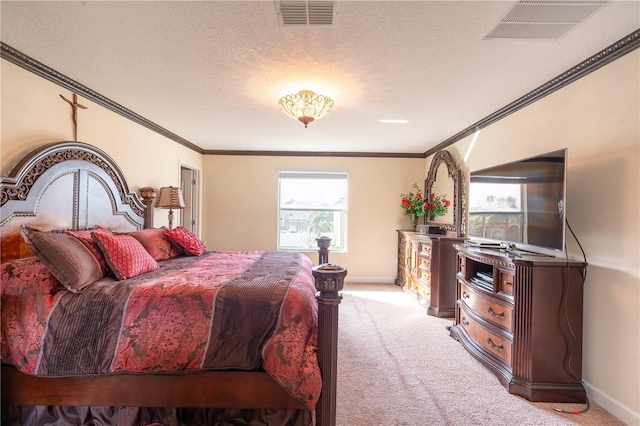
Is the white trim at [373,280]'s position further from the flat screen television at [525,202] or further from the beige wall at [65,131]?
the beige wall at [65,131]

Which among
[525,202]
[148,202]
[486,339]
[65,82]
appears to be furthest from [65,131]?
[486,339]

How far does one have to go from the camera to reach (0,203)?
6.52 feet

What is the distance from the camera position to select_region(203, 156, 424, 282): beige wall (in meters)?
5.56

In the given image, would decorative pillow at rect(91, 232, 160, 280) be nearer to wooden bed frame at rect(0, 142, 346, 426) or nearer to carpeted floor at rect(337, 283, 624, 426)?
wooden bed frame at rect(0, 142, 346, 426)

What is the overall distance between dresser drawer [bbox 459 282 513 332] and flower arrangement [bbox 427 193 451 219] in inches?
69.0

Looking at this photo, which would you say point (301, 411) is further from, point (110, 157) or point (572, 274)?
point (110, 157)

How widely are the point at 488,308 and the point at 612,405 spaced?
865 mm

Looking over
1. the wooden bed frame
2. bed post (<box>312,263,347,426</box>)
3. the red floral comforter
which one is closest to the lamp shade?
the wooden bed frame

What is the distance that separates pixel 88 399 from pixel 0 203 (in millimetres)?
1340

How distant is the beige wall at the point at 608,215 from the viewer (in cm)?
190

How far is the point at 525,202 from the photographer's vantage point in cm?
245

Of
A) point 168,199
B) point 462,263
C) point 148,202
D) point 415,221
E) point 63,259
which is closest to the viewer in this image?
point 63,259

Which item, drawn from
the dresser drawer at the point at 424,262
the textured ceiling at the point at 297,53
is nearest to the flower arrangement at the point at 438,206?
the dresser drawer at the point at 424,262

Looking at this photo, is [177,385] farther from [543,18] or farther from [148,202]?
[543,18]
